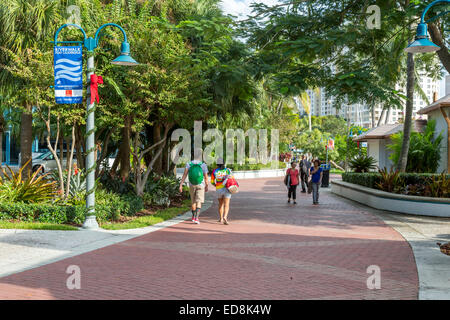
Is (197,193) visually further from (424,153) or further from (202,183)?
(424,153)

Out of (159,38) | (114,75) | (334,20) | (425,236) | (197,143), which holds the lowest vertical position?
(425,236)

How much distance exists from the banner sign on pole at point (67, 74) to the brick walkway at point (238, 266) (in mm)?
3639

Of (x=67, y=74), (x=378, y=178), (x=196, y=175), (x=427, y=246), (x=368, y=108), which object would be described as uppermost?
(x=67, y=74)

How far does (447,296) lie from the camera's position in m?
5.55

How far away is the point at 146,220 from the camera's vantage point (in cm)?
1184

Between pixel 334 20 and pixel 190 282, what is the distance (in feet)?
33.9

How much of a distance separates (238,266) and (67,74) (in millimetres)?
6182

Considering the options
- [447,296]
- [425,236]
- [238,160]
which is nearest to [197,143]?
[425,236]

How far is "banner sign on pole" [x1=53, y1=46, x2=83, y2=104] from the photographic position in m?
10.4

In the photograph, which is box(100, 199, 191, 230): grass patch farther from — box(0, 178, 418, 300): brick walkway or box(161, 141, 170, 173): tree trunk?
box(161, 141, 170, 173): tree trunk

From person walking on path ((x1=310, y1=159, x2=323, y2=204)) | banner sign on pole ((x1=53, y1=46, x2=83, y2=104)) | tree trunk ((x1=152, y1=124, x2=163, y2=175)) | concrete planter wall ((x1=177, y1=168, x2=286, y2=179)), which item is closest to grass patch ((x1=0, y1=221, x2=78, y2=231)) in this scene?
banner sign on pole ((x1=53, y1=46, x2=83, y2=104))

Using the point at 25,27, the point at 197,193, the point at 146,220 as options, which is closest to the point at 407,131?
the point at 197,193

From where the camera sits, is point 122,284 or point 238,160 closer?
point 122,284
